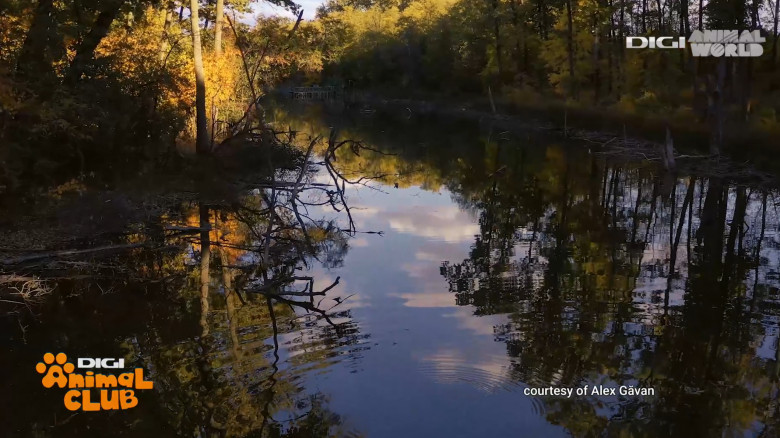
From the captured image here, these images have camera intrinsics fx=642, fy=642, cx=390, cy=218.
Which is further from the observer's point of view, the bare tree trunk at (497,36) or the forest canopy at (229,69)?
the bare tree trunk at (497,36)

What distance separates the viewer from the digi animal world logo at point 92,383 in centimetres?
693

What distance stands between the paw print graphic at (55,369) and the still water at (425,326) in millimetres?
105

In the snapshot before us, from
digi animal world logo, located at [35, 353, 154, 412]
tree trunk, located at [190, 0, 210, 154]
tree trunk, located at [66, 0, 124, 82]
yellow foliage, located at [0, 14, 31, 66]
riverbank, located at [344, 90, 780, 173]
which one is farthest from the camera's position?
riverbank, located at [344, 90, 780, 173]

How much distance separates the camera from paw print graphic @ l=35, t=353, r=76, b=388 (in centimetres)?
737

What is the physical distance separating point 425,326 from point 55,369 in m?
4.75

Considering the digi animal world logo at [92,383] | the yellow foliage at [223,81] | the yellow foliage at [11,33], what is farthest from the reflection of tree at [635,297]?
the yellow foliage at [11,33]

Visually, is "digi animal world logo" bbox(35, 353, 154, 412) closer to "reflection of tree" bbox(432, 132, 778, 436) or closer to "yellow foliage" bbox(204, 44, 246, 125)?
"reflection of tree" bbox(432, 132, 778, 436)

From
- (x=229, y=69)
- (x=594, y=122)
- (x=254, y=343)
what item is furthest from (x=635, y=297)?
(x=594, y=122)

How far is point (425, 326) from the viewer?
920 cm

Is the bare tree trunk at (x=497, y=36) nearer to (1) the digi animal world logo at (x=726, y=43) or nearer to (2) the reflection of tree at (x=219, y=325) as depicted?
(1) the digi animal world logo at (x=726, y=43)

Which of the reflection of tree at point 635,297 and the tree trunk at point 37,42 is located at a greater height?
the tree trunk at point 37,42

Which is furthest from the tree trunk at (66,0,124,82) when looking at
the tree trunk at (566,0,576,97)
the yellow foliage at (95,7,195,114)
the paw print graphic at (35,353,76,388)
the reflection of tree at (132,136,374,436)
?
the tree trunk at (566,0,576,97)

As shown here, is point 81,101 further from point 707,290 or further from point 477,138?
point 477,138

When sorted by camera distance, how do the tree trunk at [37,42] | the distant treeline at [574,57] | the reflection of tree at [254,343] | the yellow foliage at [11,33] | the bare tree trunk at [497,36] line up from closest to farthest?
the reflection of tree at [254,343] → the tree trunk at [37,42] → the yellow foliage at [11,33] → the distant treeline at [574,57] → the bare tree trunk at [497,36]
